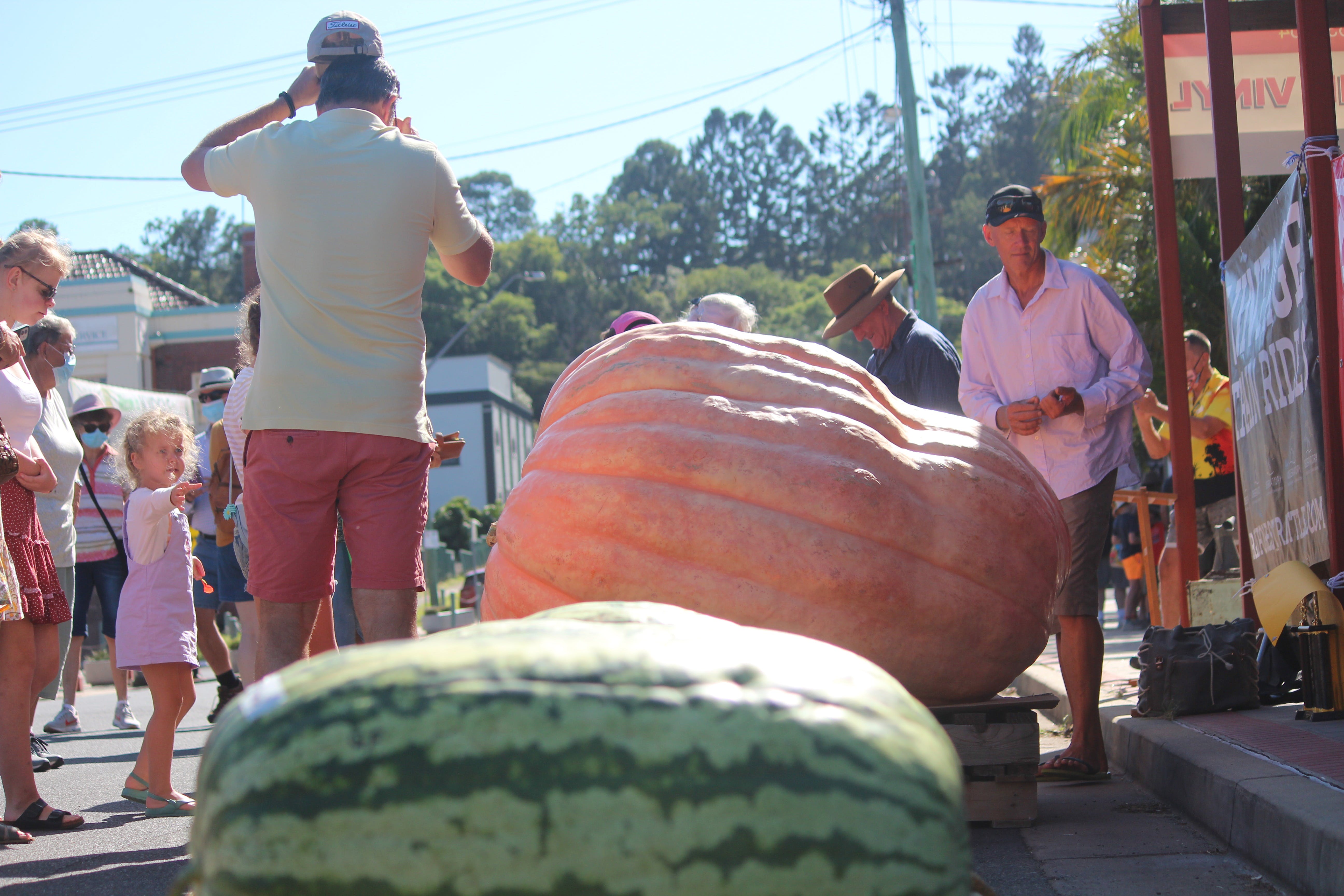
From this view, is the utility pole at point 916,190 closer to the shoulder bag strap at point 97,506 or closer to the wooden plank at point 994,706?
the shoulder bag strap at point 97,506

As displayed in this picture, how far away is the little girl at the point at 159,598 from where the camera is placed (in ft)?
13.8

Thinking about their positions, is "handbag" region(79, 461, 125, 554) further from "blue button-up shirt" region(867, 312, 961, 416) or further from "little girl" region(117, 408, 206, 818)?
"blue button-up shirt" region(867, 312, 961, 416)

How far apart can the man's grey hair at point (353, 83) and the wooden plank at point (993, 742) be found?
8.16ft

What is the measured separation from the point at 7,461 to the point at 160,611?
815 millimetres

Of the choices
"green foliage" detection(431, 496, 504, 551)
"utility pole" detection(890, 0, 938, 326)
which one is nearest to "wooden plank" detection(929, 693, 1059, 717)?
"utility pole" detection(890, 0, 938, 326)

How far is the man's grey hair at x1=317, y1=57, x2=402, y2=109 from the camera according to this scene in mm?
3418

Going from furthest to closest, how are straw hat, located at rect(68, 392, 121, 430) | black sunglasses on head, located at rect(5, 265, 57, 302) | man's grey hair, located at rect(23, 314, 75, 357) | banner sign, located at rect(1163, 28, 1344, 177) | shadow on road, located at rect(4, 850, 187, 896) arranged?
A: straw hat, located at rect(68, 392, 121, 430)
banner sign, located at rect(1163, 28, 1344, 177)
man's grey hair, located at rect(23, 314, 75, 357)
black sunglasses on head, located at rect(5, 265, 57, 302)
shadow on road, located at rect(4, 850, 187, 896)

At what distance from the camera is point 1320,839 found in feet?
8.03

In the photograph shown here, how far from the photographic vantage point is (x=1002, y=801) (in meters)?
3.38

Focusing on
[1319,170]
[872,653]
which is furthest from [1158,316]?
[872,653]

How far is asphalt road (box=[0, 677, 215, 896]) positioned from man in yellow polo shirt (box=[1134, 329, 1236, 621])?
5512 millimetres

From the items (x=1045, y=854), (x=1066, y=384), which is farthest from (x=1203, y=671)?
(x=1045, y=854)

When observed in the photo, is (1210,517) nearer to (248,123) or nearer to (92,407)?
(248,123)

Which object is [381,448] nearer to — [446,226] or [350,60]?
[446,226]
